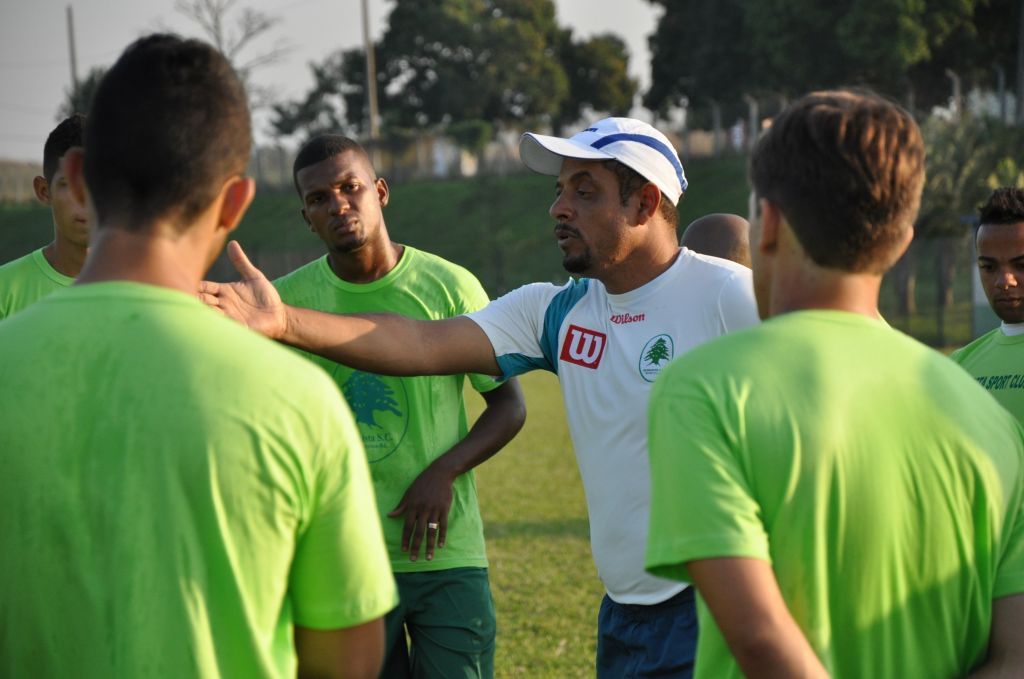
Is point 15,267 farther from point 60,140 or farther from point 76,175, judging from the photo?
point 76,175

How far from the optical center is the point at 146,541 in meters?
2.10

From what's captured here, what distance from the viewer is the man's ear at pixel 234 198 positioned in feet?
7.48

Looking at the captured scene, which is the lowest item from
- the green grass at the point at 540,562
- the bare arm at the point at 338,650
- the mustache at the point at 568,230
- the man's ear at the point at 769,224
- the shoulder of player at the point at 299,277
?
the green grass at the point at 540,562

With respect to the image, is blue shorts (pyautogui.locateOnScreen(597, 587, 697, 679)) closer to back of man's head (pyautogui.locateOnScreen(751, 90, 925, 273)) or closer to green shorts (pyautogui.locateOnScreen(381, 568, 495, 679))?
green shorts (pyautogui.locateOnScreen(381, 568, 495, 679))

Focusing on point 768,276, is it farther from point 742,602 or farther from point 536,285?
point 536,285

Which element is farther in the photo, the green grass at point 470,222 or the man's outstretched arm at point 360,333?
the green grass at point 470,222

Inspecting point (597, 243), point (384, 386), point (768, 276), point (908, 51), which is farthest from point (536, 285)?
point (908, 51)

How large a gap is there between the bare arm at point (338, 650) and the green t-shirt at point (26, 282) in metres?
2.80

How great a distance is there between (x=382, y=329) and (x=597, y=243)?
0.80m

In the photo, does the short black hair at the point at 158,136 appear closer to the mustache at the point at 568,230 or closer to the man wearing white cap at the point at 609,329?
the man wearing white cap at the point at 609,329

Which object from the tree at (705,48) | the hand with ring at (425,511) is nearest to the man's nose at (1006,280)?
the hand with ring at (425,511)

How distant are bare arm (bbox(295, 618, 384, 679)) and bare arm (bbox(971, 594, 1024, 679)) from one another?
117 centimetres

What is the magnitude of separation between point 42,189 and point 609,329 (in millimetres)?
2489

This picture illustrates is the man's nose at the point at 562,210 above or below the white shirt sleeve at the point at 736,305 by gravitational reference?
above
